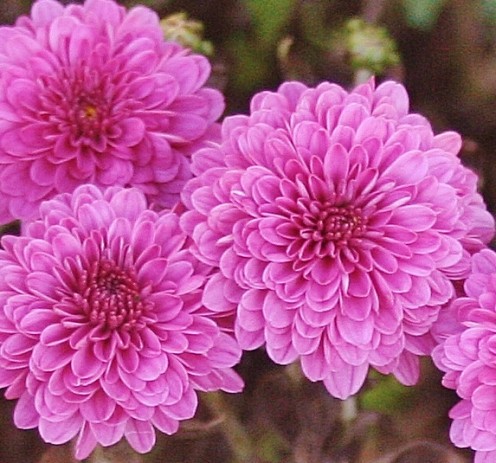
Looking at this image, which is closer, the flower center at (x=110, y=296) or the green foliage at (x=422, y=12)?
the flower center at (x=110, y=296)

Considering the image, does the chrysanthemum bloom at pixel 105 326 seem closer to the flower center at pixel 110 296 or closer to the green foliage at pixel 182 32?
the flower center at pixel 110 296

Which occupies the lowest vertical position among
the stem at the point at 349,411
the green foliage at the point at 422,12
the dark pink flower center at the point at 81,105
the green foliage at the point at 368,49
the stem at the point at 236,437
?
the stem at the point at 236,437

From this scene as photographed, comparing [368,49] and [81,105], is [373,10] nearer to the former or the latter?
[368,49]

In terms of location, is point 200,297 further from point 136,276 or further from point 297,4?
point 297,4

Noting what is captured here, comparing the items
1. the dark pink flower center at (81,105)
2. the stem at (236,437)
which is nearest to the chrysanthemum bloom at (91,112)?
the dark pink flower center at (81,105)

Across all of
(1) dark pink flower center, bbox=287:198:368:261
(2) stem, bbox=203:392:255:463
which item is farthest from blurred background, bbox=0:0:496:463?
(1) dark pink flower center, bbox=287:198:368:261

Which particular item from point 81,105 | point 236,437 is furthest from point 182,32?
point 236,437

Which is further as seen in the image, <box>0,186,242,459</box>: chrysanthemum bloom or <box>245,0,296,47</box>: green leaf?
<box>245,0,296,47</box>: green leaf

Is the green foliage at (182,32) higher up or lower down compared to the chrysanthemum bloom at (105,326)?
higher up

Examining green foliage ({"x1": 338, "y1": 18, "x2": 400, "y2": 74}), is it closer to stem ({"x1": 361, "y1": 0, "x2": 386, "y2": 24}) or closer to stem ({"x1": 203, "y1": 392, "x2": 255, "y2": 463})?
stem ({"x1": 361, "y1": 0, "x2": 386, "y2": 24})
